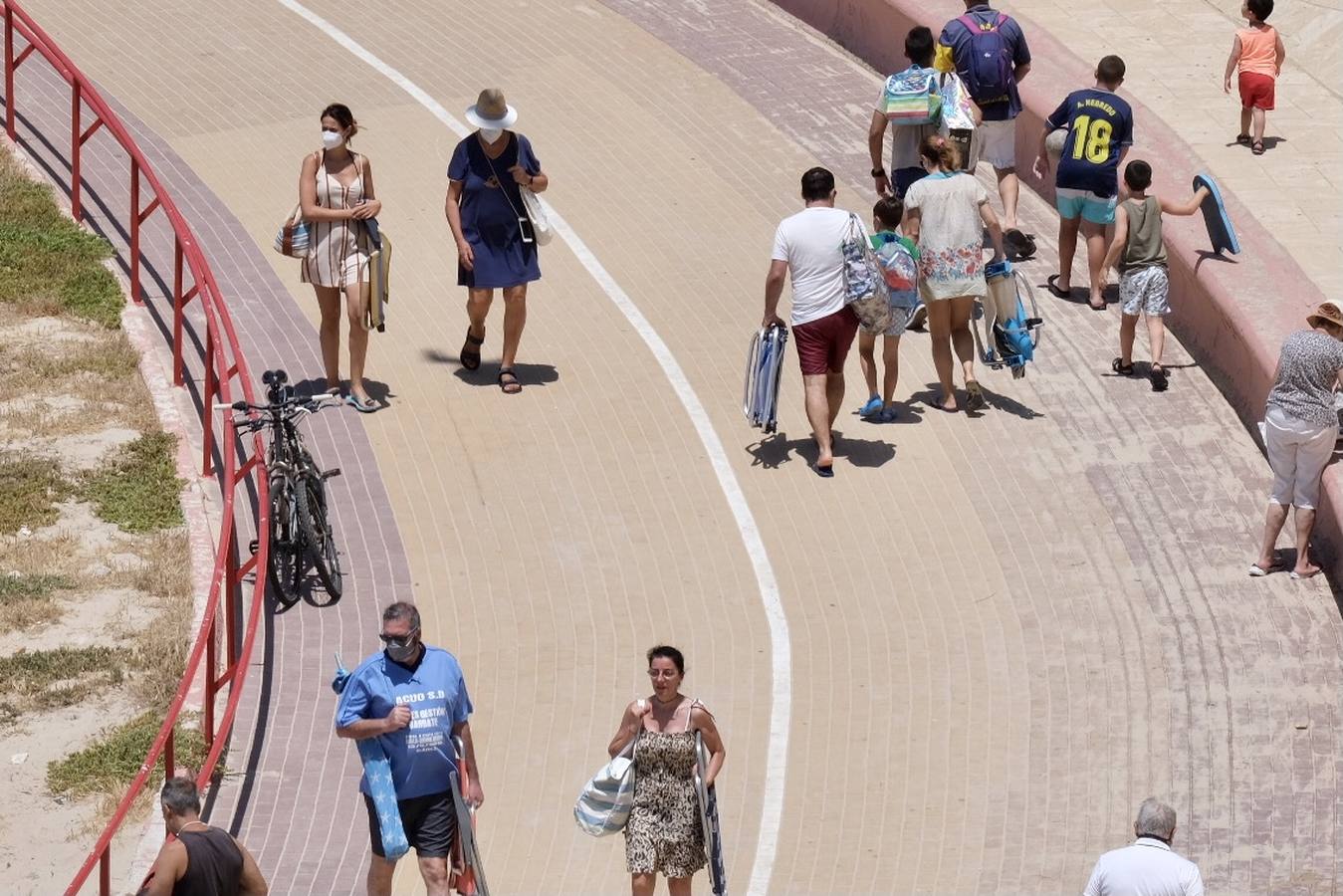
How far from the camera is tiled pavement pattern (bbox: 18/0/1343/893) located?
482 inches

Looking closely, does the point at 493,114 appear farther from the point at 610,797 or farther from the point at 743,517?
the point at 610,797

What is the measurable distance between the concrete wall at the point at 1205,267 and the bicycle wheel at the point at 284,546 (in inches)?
226

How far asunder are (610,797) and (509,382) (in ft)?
18.7

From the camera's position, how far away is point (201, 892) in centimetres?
977

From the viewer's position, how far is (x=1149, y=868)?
1004 centimetres

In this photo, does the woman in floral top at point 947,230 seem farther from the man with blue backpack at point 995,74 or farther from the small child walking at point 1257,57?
the small child walking at point 1257,57

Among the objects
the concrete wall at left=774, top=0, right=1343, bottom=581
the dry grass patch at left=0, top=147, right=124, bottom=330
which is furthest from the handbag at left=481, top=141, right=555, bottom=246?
the concrete wall at left=774, top=0, right=1343, bottom=581

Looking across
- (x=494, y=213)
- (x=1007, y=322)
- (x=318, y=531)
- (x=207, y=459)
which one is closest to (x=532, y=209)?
(x=494, y=213)

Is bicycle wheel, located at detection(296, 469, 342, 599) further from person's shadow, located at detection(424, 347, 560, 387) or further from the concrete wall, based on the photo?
the concrete wall

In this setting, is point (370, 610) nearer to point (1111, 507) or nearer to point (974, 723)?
point (974, 723)

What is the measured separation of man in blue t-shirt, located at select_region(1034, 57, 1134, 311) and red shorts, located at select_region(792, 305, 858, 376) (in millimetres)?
2832

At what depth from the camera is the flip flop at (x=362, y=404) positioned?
628 inches

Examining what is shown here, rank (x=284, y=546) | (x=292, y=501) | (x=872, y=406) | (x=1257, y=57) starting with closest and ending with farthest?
(x=292, y=501), (x=284, y=546), (x=872, y=406), (x=1257, y=57)

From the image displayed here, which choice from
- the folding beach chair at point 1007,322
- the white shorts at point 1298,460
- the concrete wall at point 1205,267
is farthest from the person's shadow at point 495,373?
the white shorts at point 1298,460
